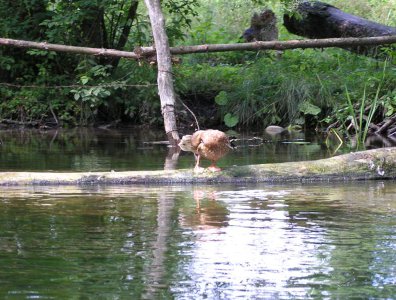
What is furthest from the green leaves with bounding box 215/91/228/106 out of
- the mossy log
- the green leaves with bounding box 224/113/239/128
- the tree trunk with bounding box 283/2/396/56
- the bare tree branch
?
the mossy log

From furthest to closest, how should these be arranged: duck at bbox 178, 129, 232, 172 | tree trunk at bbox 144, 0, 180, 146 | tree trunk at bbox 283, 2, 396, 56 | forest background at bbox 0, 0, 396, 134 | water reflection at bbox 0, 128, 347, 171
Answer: tree trunk at bbox 283, 2, 396, 56 → forest background at bbox 0, 0, 396, 134 → tree trunk at bbox 144, 0, 180, 146 → water reflection at bbox 0, 128, 347, 171 → duck at bbox 178, 129, 232, 172

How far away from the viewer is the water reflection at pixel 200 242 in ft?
16.0

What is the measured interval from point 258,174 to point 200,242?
285 cm

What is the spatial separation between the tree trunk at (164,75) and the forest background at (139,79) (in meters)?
3.64

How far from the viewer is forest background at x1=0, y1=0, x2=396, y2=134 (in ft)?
56.2

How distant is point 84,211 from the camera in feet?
24.2

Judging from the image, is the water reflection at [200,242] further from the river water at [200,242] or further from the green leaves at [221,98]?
the green leaves at [221,98]

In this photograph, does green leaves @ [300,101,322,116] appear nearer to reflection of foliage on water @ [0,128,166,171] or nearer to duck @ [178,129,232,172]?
reflection of foliage on water @ [0,128,166,171]

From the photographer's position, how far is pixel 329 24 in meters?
18.6

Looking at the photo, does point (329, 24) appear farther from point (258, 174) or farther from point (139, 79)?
point (258, 174)

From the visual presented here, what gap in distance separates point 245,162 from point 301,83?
6.27 metres

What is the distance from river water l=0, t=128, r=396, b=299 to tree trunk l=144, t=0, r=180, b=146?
3187 millimetres

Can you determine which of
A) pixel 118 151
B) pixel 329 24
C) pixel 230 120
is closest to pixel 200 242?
pixel 118 151

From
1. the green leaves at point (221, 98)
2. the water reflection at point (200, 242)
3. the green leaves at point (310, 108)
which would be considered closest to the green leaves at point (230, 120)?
the green leaves at point (221, 98)
